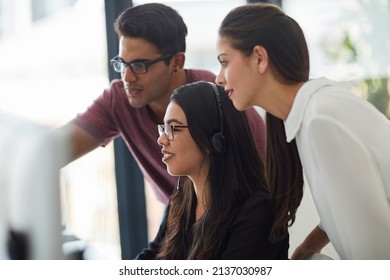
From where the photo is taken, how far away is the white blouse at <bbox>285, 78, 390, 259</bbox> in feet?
3.84

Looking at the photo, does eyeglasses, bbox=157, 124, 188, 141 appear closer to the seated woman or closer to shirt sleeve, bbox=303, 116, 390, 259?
the seated woman

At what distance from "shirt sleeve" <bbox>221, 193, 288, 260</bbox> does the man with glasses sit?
174 mm

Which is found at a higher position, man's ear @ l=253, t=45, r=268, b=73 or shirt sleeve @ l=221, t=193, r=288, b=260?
man's ear @ l=253, t=45, r=268, b=73

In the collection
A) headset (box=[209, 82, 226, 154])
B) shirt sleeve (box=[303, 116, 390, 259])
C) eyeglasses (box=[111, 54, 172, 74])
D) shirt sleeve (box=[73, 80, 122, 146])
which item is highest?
eyeglasses (box=[111, 54, 172, 74])

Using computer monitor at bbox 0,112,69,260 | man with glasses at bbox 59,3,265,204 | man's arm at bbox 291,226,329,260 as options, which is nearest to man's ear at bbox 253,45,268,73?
man with glasses at bbox 59,3,265,204

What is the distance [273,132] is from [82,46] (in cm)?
47

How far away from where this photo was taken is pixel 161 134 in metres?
1.29

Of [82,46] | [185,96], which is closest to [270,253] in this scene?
[185,96]

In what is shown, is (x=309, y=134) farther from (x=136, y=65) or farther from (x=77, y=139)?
(x=77, y=139)

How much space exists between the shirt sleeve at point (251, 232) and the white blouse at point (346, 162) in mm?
107

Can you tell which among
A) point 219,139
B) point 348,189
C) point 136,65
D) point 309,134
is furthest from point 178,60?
point 348,189

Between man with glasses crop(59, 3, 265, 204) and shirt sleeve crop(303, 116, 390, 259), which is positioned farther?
man with glasses crop(59, 3, 265, 204)

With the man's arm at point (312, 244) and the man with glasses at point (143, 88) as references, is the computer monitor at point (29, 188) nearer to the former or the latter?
the man with glasses at point (143, 88)
